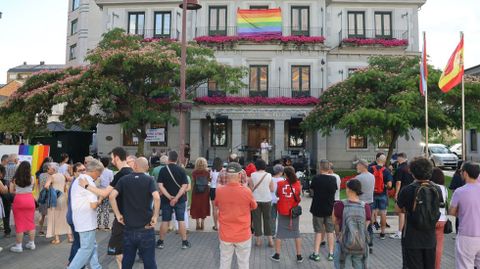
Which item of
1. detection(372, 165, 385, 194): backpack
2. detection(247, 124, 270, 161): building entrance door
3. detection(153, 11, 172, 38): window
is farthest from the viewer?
detection(153, 11, 172, 38): window

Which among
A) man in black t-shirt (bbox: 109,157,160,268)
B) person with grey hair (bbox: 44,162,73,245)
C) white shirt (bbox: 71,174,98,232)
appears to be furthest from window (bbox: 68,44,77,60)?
man in black t-shirt (bbox: 109,157,160,268)

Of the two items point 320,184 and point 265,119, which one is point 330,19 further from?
point 320,184

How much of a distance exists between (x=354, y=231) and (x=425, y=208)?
0.95 meters

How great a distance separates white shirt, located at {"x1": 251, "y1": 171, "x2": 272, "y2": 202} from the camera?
8.36 m

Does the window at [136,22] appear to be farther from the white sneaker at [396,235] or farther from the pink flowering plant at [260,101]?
the white sneaker at [396,235]

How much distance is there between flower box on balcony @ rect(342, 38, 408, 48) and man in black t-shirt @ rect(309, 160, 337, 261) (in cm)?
2283

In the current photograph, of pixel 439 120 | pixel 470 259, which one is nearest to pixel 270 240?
pixel 470 259

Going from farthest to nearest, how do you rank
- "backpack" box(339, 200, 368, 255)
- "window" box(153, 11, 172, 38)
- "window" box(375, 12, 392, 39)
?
"window" box(153, 11, 172, 38) → "window" box(375, 12, 392, 39) → "backpack" box(339, 200, 368, 255)

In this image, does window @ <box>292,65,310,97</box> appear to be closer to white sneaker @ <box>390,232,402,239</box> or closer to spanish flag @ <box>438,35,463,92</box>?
spanish flag @ <box>438,35,463,92</box>

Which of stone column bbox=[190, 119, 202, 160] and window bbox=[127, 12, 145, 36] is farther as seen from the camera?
window bbox=[127, 12, 145, 36]

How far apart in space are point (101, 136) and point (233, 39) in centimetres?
1224

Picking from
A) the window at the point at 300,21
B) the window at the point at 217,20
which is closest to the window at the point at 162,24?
the window at the point at 217,20

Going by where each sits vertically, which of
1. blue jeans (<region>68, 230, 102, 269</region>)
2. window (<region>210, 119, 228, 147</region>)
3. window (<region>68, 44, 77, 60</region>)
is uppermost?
window (<region>68, 44, 77, 60</region>)

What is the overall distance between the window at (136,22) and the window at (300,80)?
12.1 metres
